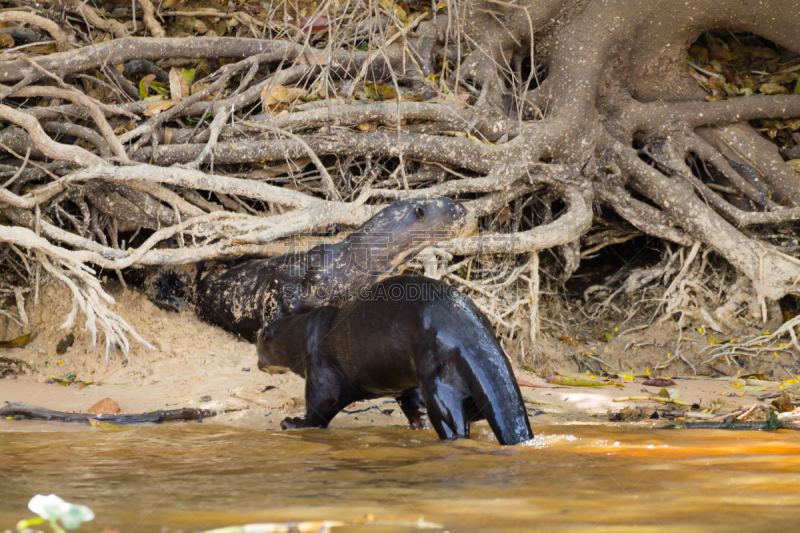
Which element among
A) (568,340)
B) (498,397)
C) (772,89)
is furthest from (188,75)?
(772,89)

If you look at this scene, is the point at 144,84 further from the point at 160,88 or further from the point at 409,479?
the point at 409,479

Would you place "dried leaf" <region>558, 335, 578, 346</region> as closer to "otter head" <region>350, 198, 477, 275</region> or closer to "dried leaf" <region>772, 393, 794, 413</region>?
"otter head" <region>350, 198, 477, 275</region>

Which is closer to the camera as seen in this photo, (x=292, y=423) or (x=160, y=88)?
(x=292, y=423)

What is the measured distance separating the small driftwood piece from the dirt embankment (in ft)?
0.61

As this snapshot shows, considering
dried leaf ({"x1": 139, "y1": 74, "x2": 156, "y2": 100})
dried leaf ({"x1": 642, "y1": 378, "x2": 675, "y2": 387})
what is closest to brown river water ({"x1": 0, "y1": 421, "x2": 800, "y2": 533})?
dried leaf ({"x1": 642, "y1": 378, "x2": 675, "y2": 387})

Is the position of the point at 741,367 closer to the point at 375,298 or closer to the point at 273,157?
the point at 375,298

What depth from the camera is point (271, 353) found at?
3348 mm

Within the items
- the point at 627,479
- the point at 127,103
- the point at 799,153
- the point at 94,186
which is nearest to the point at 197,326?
the point at 94,186

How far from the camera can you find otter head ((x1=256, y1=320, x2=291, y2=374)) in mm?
3301

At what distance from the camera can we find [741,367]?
425 centimetres

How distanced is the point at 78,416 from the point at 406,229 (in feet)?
5.94

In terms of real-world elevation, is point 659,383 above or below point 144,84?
below

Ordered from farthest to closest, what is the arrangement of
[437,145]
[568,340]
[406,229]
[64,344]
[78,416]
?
[568,340]
[437,145]
[64,344]
[406,229]
[78,416]

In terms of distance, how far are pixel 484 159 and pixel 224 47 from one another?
1.98 m
